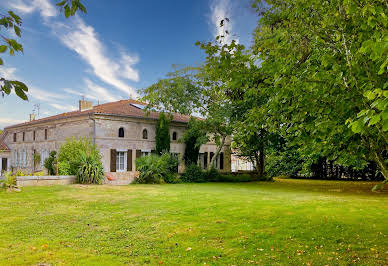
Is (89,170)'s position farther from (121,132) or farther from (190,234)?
(190,234)

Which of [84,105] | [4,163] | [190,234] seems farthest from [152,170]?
[4,163]

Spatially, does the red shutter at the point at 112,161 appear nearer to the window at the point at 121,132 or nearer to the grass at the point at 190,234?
the window at the point at 121,132

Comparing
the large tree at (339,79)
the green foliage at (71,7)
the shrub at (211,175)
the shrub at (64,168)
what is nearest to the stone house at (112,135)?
the shrub at (211,175)

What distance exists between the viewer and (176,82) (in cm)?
2145

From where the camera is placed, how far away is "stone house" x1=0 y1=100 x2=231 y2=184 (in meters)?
22.3

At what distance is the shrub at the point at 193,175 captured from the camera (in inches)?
851

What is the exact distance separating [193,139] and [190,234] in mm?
18398

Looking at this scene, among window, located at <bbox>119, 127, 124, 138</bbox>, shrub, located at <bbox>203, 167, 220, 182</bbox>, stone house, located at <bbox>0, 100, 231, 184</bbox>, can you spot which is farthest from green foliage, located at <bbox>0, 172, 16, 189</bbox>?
shrub, located at <bbox>203, 167, 220, 182</bbox>

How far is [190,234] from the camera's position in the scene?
6.39 metres

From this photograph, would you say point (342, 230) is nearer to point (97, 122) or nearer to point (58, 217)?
point (58, 217)

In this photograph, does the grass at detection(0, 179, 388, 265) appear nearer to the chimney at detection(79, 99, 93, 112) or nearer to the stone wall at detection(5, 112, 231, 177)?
the stone wall at detection(5, 112, 231, 177)

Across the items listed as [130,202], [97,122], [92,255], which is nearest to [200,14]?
[130,202]

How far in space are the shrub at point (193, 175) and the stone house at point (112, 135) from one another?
1.62 m

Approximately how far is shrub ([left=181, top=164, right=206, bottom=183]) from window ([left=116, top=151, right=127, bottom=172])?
469cm
